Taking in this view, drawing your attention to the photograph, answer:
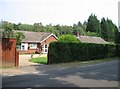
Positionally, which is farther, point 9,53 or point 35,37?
point 35,37

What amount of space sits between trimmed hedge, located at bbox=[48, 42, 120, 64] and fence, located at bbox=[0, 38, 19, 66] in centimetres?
551

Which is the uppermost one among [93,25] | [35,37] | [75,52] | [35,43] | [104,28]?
[93,25]

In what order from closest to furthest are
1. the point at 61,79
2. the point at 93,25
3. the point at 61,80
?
the point at 61,80, the point at 61,79, the point at 93,25

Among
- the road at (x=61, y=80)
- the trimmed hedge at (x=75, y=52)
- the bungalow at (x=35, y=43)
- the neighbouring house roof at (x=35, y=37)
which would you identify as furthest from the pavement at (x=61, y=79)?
the neighbouring house roof at (x=35, y=37)

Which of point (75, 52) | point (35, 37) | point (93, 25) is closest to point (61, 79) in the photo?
point (75, 52)

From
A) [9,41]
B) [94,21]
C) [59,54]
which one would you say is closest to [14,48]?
[9,41]

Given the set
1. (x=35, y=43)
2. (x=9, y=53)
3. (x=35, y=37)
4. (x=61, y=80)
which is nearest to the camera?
(x=61, y=80)

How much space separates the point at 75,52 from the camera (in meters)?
33.5

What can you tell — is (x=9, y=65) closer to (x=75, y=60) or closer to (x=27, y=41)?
(x=75, y=60)

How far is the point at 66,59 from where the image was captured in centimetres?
3147

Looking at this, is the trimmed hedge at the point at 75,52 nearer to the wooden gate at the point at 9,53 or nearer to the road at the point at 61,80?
the wooden gate at the point at 9,53

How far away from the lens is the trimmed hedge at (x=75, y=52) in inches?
1160

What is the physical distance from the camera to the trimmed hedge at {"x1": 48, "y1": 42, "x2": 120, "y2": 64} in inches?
1160

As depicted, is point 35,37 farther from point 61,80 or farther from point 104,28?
point 104,28
